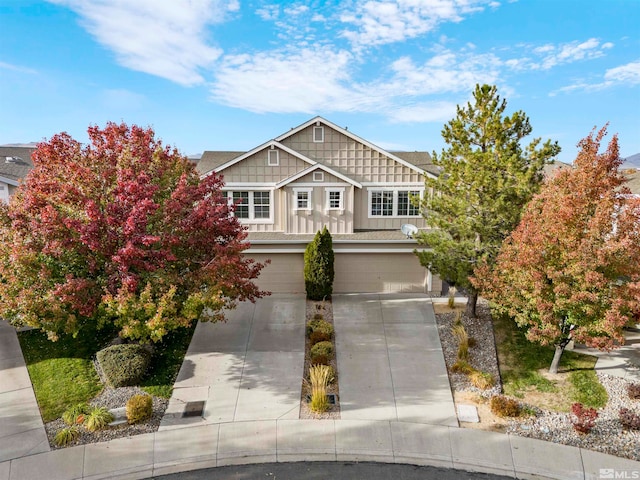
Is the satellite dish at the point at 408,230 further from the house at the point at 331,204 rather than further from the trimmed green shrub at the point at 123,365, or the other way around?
the trimmed green shrub at the point at 123,365

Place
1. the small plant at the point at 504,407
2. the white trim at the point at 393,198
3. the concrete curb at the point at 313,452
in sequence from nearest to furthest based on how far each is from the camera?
1. the concrete curb at the point at 313,452
2. the small plant at the point at 504,407
3. the white trim at the point at 393,198

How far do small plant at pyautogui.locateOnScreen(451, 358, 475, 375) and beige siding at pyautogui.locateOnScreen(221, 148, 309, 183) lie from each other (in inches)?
418

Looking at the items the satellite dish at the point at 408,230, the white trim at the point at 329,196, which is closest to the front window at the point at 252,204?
the white trim at the point at 329,196

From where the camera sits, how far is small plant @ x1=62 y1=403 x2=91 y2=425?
10.4 m

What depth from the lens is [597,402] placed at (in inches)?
457

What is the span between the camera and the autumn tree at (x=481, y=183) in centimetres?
1345

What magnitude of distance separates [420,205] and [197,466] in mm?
11572

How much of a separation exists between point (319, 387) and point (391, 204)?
10592 millimetres

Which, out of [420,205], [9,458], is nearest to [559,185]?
[420,205]

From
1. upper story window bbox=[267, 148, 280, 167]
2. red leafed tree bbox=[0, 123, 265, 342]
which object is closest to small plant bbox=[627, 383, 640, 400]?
red leafed tree bbox=[0, 123, 265, 342]

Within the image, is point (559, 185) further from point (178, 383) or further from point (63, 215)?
point (63, 215)

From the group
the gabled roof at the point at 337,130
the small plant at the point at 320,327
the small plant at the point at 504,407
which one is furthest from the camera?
the gabled roof at the point at 337,130

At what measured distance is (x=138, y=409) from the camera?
10438 mm

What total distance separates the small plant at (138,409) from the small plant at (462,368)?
885cm
